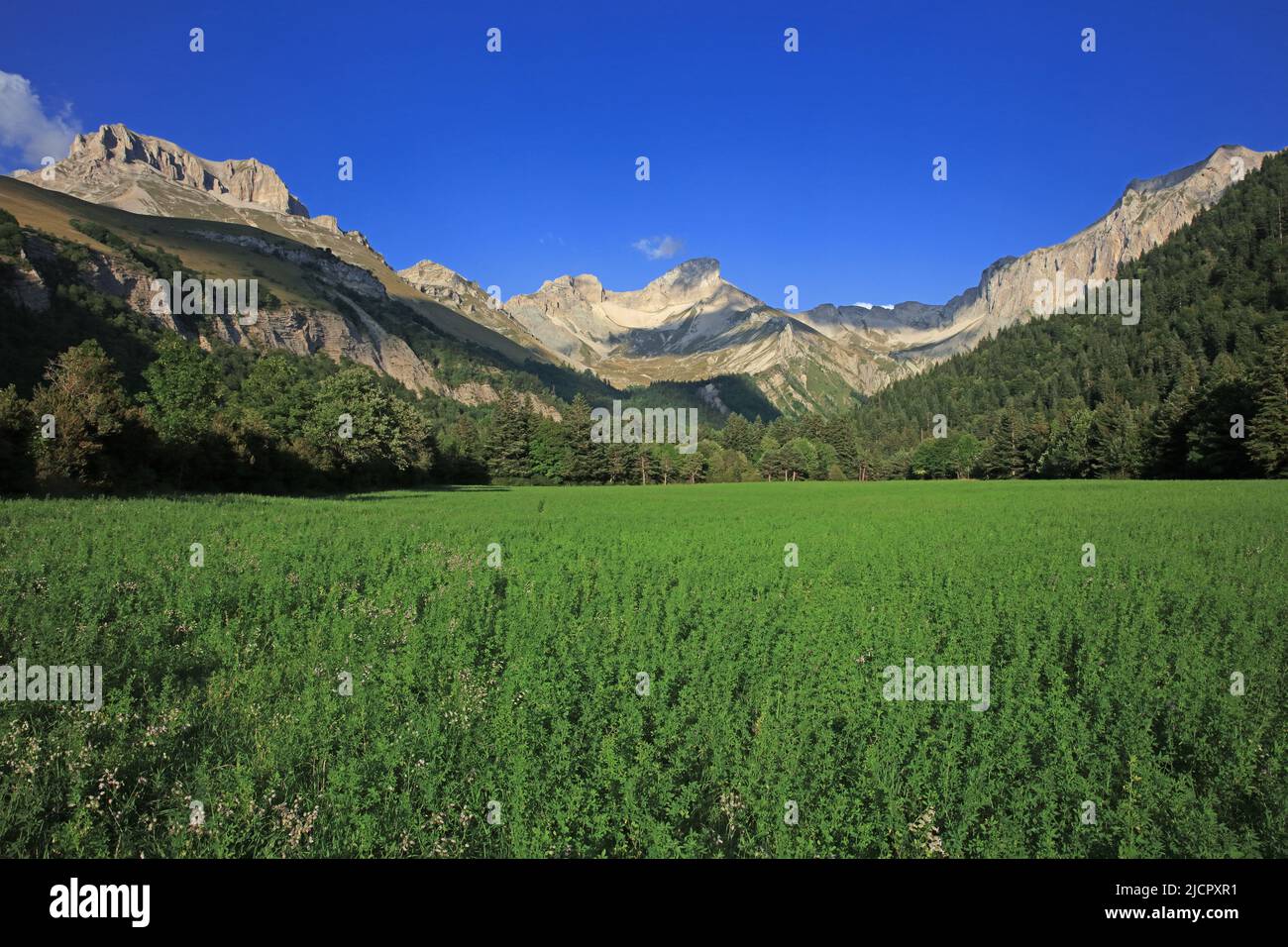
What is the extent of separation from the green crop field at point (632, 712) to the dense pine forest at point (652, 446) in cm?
2651

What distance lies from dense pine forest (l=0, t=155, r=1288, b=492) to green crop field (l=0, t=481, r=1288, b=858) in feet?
87.0

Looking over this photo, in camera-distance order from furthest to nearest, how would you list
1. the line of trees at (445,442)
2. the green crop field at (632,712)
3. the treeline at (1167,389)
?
the treeline at (1167,389) < the line of trees at (445,442) < the green crop field at (632,712)

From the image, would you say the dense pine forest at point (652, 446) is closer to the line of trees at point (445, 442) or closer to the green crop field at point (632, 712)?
the line of trees at point (445, 442)

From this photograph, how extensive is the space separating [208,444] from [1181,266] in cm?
25390

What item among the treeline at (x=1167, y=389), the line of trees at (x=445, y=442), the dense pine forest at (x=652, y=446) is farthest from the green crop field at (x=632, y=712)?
the treeline at (x=1167, y=389)

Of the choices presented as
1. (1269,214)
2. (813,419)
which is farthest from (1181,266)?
(813,419)

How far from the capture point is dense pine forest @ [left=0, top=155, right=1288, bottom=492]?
123 ft

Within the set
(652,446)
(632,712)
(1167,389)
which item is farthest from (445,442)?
(1167,389)

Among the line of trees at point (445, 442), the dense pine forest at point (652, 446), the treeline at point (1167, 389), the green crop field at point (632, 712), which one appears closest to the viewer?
the green crop field at point (632, 712)

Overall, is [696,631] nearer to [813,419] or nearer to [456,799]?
[456,799]

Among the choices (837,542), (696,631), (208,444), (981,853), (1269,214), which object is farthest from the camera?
(1269,214)

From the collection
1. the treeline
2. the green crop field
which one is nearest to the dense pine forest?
the treeline

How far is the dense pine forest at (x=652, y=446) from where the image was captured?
123 ft
